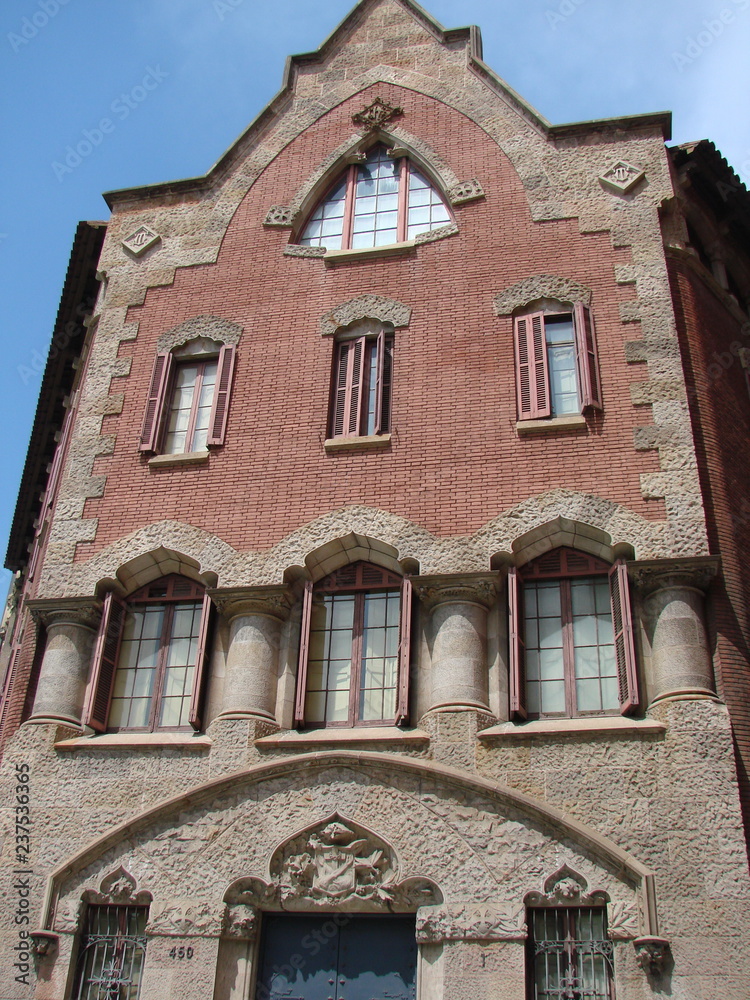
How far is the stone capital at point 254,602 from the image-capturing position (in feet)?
42.1

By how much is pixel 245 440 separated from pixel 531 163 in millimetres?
6009

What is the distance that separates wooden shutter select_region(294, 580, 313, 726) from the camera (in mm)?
12148

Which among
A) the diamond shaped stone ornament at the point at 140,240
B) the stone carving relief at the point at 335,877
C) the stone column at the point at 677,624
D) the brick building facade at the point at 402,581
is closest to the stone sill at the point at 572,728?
the brick building facade at the point at 402,581

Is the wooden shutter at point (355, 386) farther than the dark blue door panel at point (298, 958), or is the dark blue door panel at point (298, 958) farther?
the wooden shutter at point (355, 386)

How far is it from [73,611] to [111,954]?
160 inches

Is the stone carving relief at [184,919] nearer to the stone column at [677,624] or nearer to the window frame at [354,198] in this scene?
the stone column at [677,624]

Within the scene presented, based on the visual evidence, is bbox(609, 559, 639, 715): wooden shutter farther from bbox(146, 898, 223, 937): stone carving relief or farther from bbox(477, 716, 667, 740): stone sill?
bbox(146, 898, 223, 937): stone carving relief

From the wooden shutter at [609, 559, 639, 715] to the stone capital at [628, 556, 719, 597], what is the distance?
0.23m

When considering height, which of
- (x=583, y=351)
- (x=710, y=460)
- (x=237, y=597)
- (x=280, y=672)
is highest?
(x=583, y=351)

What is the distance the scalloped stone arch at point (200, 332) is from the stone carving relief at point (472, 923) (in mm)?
8313

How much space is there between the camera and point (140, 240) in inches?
666

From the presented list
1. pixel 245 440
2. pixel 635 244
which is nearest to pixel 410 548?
pixel 245 440

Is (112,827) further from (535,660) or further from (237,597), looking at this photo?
(535,660)

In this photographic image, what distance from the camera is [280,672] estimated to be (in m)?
12.6
